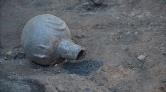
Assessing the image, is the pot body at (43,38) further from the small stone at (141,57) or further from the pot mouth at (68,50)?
the small stone at (141,57)

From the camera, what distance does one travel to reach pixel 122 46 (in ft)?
17.1

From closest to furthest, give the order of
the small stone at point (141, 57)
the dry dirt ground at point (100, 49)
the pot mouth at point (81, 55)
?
1. the dry dirt ground at point (100, 49)
2. the small stone at point (141, 57)
3. the pot mouth at point (81, 55)

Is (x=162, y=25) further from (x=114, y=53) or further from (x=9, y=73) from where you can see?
(x=9, y=73)

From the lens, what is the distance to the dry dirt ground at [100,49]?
4.64 meters

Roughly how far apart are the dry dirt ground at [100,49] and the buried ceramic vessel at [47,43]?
13cm

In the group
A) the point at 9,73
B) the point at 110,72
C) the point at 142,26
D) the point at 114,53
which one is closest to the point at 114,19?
the point at 142,26

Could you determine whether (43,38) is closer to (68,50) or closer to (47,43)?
(47,43)

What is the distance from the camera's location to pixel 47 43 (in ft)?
16.3

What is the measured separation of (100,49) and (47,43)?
0.64 m

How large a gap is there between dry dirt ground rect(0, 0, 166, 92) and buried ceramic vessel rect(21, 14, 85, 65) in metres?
0.13

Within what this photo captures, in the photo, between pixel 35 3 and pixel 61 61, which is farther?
pixel 35 3

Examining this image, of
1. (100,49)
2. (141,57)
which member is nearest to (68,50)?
(100,49)

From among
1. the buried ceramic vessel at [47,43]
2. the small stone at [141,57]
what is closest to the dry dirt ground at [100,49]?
the small stone at [141,57]

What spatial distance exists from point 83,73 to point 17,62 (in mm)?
899
